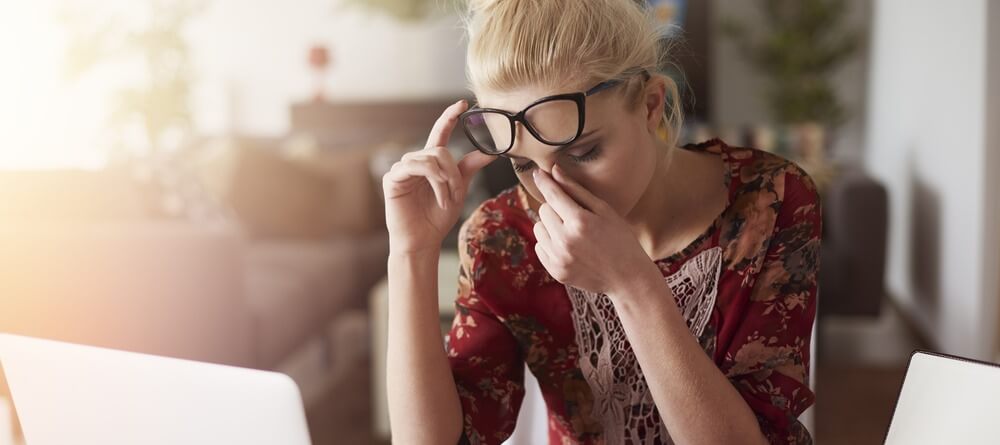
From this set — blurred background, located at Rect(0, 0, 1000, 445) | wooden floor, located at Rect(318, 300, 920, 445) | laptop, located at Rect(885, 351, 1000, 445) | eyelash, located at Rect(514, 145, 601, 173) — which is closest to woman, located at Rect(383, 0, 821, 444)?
eyelash, located at Rect(514, 145, 601, 173)

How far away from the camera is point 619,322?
3.86ft

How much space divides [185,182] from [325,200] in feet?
2.99

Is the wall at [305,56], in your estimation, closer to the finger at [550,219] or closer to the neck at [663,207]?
the neck at [663,207]

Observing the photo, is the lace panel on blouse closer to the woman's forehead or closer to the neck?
the neck

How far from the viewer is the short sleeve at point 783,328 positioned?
1.05 meters

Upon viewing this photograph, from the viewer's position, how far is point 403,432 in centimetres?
109

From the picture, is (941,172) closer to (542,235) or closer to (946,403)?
(542,235)

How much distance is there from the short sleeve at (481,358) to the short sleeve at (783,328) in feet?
0.86

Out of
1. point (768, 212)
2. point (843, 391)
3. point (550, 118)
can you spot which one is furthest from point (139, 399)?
point (843, 391)

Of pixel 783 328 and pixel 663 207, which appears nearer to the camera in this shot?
pixel 783 328

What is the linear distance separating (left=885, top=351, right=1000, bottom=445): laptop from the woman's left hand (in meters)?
0.30

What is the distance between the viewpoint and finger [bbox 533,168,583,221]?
0.97 metres

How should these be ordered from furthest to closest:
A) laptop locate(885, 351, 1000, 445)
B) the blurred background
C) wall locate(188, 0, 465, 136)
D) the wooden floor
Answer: wall locate(188, 0, 465, 136) < the wooden floor < the blurred background < laptop locate(885, 351, 1000, 445)

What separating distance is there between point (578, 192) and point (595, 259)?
7 centimetres
